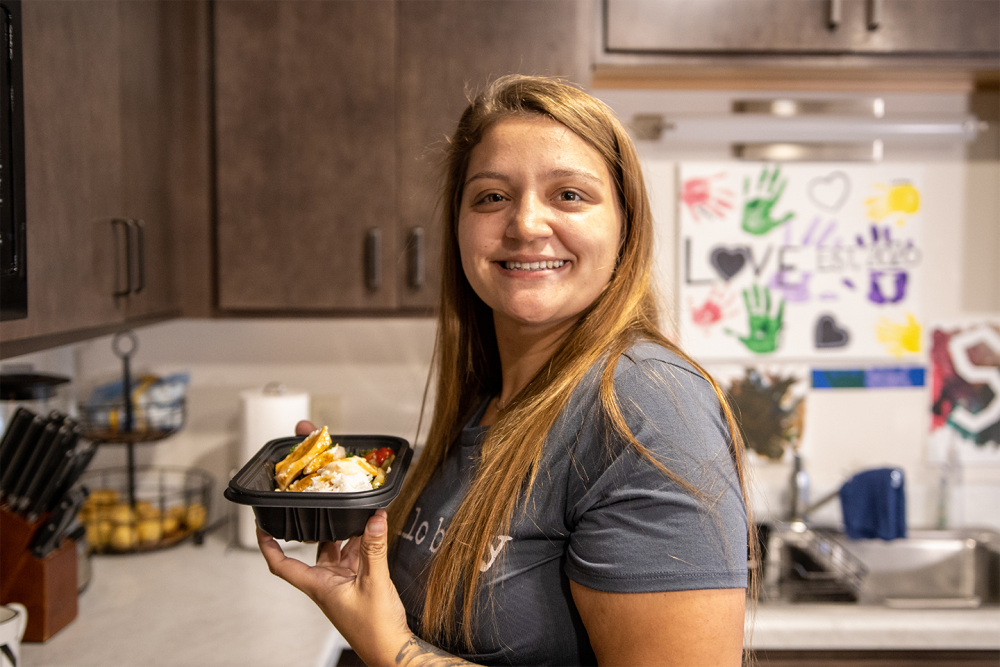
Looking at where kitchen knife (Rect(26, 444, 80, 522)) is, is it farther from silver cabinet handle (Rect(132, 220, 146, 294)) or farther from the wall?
the wall

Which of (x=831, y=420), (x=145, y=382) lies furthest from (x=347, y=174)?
(x=831, y=420)

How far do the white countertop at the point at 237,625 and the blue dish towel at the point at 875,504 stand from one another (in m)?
0.32

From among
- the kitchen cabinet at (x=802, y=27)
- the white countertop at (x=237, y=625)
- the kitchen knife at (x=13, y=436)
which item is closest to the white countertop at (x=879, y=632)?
the white countertop at (x=237, y=625)

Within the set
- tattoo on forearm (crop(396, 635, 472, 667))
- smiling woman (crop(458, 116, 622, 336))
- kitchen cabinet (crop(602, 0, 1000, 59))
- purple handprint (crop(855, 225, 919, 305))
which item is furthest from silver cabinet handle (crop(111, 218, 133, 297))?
purple handprint (crop(855, 225, 919, 305))

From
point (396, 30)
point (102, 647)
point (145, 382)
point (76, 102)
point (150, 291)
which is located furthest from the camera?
point (145, 382)

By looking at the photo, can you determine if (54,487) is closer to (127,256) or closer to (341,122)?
(127,256)

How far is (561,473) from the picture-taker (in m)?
0.84

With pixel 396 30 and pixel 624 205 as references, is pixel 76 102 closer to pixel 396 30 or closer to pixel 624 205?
pixel 396 30

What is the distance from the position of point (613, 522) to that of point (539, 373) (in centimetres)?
29

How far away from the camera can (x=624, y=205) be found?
38.4 inches

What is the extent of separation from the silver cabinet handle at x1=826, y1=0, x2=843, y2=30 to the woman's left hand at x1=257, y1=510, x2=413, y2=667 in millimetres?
1520

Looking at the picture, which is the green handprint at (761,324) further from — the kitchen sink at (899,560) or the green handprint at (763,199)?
the kitchen sink at (899,560)

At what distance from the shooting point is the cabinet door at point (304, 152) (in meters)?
1.63

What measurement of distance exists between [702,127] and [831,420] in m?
0.90
